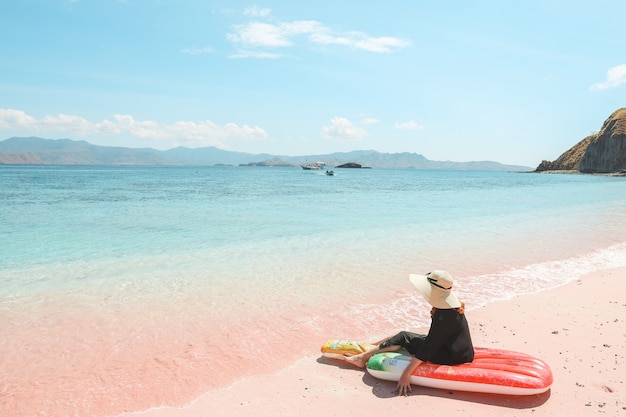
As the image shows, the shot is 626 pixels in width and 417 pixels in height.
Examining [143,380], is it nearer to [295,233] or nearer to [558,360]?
[558,360]

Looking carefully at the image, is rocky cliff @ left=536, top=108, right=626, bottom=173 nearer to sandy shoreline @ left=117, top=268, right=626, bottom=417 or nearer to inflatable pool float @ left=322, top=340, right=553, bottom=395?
sandy shoreline @ left=117, top=268, right=626, bottom=417

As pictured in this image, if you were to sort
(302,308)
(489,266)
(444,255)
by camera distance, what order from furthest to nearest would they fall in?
(444,255)
(489,266)
(302,308)

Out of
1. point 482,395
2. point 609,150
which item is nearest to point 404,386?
point 482,395

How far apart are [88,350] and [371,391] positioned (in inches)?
185

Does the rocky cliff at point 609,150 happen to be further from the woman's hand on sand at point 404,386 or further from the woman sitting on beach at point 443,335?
the woman's hand on sand at point 404,386

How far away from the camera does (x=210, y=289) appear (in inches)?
405

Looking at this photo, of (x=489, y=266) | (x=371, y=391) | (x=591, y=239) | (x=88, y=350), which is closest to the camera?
(x=371, y=391)

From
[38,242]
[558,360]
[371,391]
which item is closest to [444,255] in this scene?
Answer: [558,360]

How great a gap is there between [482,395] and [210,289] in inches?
261

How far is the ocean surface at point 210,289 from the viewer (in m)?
6.34

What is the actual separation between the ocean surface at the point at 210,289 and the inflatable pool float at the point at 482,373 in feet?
5.27

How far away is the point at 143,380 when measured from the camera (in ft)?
20.2

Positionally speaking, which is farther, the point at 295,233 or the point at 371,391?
the point at 295,233

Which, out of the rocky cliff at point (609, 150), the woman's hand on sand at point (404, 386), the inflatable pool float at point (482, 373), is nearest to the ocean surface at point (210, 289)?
the inflatable pool float at point (482, 373)
